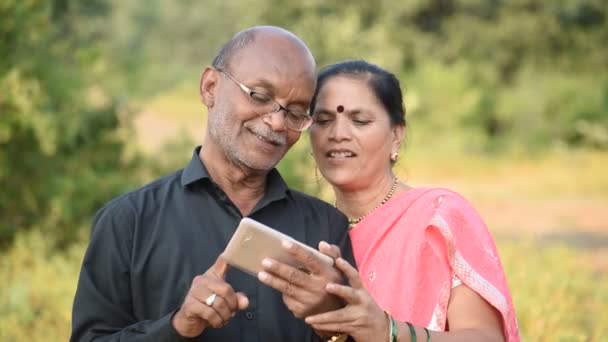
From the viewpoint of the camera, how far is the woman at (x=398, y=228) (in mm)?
2893

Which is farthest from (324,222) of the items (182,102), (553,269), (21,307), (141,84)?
(182,102)

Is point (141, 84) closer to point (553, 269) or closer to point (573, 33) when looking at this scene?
point (553, 269)

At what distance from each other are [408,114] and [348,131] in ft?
49.5

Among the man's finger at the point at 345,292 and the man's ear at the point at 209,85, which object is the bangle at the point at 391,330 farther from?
the man's ear at the point at 209,85

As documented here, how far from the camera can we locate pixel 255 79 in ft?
8.46

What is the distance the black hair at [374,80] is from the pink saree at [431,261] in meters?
0.41

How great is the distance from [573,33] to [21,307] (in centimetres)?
2048

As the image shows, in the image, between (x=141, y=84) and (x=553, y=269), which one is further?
(x=141, y=84)

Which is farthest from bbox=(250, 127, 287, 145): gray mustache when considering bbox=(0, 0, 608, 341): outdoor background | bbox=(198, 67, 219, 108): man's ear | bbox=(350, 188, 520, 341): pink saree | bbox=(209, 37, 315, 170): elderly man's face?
bbox=(0, 0, 608, 341): outdoor background

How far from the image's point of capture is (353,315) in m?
2.25

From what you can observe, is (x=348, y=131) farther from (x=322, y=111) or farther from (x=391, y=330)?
(x=391, y=330)

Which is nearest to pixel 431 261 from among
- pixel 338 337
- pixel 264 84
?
pixel 338 337

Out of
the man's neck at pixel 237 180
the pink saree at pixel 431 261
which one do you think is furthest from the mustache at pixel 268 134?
the pink saree at pixel 431 261

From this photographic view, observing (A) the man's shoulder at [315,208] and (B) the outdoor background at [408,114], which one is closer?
(A) the man's shoulder at [315,208]
